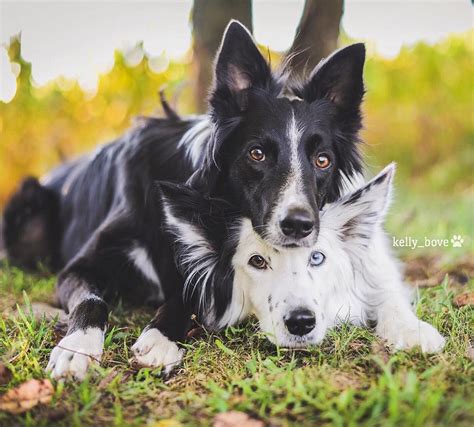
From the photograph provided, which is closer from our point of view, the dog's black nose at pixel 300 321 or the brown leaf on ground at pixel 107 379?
the brown leaf on ground at pixel 107 379

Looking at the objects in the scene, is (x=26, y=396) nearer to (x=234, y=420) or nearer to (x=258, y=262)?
(x=234, y=420)

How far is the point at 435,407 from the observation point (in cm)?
221

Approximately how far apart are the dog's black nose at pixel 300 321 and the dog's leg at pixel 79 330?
0.98 m

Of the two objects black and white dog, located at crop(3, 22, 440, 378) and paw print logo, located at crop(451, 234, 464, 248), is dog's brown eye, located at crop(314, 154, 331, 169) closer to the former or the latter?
black and white dog, located at crop(3, 22, 440, 378)

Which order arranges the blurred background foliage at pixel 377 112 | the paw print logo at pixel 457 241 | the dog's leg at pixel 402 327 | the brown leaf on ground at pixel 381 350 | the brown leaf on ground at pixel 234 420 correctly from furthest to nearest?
the blurred background foliage at pixel 377 112, the paw print logo at pixel 457 241, the dog's leg at pixel 402 327, the brown leaf on ground at pixel 381 350, the brown leaf on ground at pixel 234 420

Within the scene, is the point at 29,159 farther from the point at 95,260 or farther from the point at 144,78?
the point at 95,260

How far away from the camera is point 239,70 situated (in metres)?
3.28

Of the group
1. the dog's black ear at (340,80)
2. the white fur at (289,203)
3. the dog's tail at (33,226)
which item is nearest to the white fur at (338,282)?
the white fur at (289,203)

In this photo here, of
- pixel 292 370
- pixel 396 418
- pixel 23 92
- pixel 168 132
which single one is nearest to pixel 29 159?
pixel 23 92

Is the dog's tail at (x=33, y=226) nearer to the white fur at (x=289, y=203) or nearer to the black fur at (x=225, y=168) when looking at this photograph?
the black fur at (x=225, y=168)

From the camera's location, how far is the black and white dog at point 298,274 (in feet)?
9.46

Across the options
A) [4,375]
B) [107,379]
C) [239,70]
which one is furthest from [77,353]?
[239,70]

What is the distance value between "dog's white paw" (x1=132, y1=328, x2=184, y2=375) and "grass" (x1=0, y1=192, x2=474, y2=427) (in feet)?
0.17

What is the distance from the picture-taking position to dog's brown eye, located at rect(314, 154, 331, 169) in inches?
126
